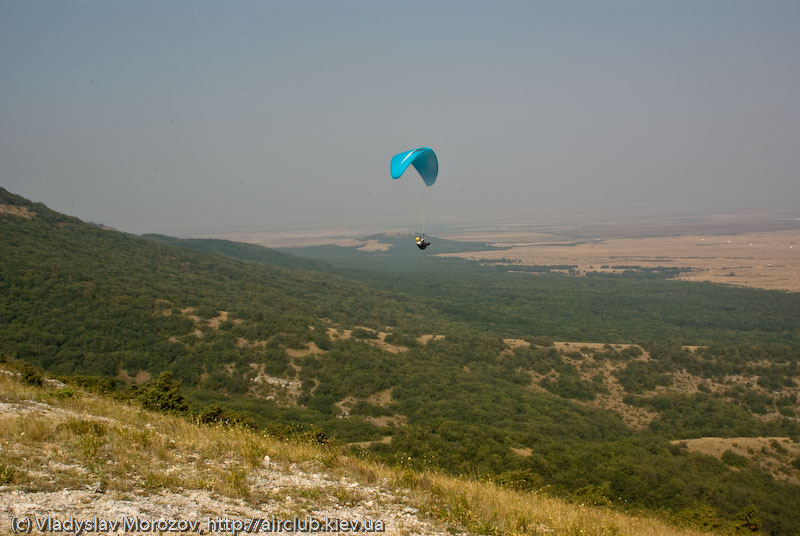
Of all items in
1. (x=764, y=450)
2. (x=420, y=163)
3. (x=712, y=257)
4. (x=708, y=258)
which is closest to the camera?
(x=420, y=163)

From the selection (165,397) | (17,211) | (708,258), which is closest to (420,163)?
(165,397)

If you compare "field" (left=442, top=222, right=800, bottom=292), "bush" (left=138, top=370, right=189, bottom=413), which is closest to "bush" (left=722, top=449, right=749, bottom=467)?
"bush" (left=138, top=370, right=189, bottom=413)

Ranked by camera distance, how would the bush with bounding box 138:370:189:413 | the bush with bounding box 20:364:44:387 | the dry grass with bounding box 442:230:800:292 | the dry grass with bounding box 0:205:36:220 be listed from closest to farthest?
the bush with bounding box 20:364:44:387 < the bush with bounding box 138:370:189:413 < the dry grass with bounding box 0:205:36:220 < the dry grass with bounding box 442:230:800:292

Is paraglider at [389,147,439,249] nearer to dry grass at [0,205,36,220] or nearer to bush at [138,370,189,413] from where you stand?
bush at [138,370,189,413]

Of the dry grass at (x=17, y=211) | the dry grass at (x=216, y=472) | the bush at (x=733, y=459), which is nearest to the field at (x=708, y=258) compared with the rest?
the bush at (x=733, y=459)

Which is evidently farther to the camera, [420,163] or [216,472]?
[420,163]

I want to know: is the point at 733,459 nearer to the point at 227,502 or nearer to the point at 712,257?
the point at 227,502

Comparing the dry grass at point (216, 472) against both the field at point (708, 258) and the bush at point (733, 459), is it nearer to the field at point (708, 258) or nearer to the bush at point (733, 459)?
the bush at point (733, 459)
